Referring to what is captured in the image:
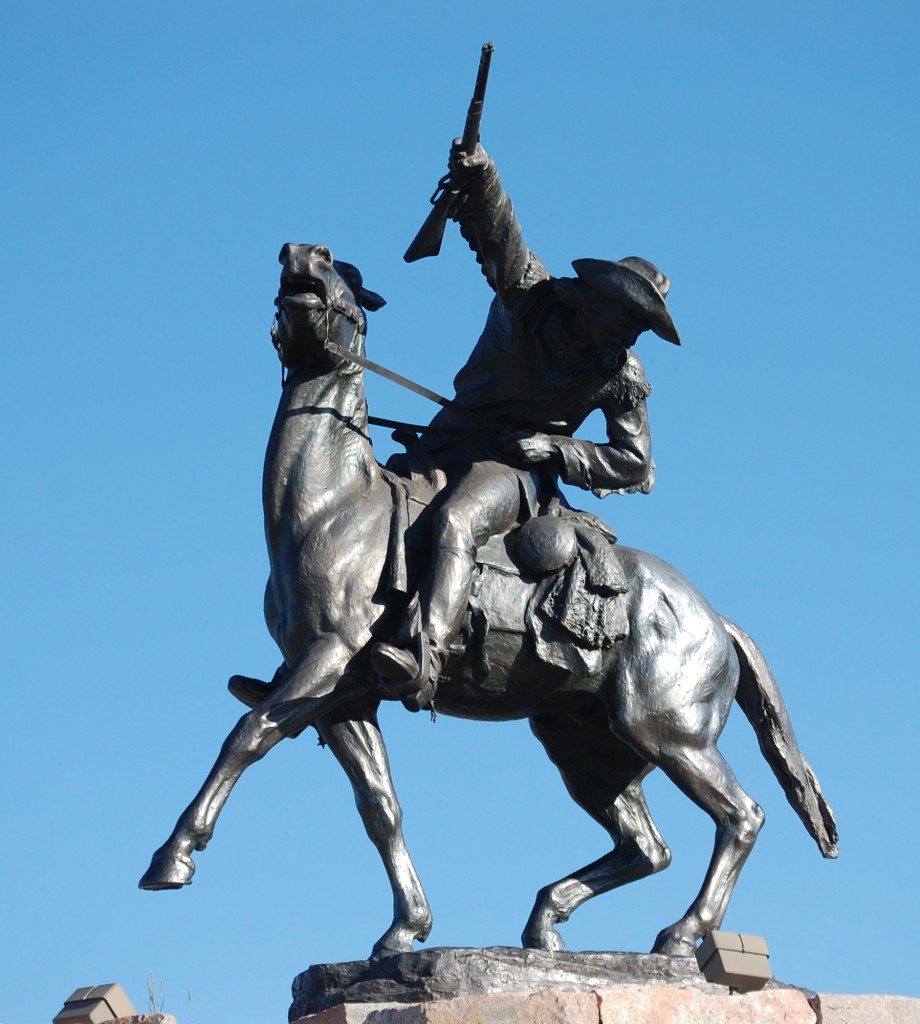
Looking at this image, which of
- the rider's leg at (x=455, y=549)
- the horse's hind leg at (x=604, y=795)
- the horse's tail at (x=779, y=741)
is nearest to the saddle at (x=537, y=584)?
the rider's leg at (x=455, y=549)

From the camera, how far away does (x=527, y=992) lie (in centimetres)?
816

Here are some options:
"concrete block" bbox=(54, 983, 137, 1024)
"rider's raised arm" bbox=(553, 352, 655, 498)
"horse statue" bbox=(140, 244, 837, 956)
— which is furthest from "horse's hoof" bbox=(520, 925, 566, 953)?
"rider's raised arm" bbox=(553, 352, 655, 498)

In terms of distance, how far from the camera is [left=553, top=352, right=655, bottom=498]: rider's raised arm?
10086 millimetres

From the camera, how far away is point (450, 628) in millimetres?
9055

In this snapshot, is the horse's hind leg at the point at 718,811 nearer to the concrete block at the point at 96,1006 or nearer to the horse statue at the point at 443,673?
the horse statue at the point at 443,673

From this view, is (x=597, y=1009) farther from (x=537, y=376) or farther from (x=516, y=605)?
(x=537, y=376)

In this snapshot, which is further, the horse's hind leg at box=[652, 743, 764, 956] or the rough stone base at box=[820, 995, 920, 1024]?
the horse's hind leg at box=[652, 743, 764, 956]

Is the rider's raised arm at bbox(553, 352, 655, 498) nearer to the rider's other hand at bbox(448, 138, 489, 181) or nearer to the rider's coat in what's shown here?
the rider's coat

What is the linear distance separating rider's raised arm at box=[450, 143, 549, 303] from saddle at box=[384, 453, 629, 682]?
1.23m

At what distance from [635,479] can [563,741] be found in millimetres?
1379

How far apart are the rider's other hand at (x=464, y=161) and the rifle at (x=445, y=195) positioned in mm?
22

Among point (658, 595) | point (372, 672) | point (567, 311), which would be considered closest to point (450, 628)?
point (372, 672)

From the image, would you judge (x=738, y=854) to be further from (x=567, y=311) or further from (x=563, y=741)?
(x=567, y=311)

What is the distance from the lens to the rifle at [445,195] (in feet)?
30.6
